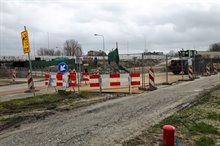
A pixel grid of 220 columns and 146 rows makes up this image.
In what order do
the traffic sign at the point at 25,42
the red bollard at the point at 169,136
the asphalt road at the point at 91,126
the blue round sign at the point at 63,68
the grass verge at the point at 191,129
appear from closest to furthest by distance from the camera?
the red bollard at the point at 169,136 < the grass verge at the point at 191,129 < the asphalt road at the point at 91,126 < the traffic sign at the point at 25,42 < the blue round sign at the point at 63,68

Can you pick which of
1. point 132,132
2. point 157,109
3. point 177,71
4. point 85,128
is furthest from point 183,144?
point 177,71

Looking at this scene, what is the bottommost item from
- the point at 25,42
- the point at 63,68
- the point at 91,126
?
the point at 91,126

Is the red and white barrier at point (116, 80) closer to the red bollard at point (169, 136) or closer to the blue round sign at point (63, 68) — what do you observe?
the blue round sign at point (63, 68)

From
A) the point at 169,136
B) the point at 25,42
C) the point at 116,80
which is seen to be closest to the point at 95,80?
the point at 116,80

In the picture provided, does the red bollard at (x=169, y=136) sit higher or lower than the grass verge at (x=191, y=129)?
higher

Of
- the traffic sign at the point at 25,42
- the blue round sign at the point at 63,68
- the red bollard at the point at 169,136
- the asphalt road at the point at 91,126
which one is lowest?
the asphalt road at the point at 91,126

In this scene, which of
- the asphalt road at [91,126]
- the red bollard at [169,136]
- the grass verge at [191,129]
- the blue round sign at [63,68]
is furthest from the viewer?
the blue round sign at [63,68]

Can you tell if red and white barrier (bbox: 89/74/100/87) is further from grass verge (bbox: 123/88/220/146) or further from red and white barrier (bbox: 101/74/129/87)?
grass verge (bbox: 123/88/220/146)

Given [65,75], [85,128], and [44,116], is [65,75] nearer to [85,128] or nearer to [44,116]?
[44,116]

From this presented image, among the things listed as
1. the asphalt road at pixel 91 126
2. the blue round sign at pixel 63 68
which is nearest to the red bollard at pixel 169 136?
the asphalt road at pixel 91 126

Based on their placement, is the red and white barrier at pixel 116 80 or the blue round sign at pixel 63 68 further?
the red and white barrier at pixel 116 80

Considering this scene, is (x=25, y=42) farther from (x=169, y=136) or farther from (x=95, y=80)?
(x=169, y=136)

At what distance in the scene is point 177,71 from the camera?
44031 mm

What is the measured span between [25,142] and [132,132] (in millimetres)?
2614
